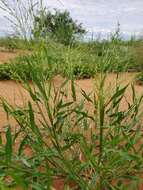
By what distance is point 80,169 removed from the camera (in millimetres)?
1774

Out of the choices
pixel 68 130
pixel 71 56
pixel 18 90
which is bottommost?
→ pixel 18 90

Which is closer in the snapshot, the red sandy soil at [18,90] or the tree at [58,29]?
the tree at [58,29]

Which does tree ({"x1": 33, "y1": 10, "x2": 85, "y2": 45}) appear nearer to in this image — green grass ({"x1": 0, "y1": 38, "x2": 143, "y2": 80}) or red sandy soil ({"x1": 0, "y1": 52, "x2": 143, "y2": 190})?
green grass ({"x1": 0, "y1": 38, "x2": 143, "y2": 80})

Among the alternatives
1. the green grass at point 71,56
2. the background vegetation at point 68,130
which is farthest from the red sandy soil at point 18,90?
the background vegetation at point 68,130

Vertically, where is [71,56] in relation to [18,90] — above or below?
above

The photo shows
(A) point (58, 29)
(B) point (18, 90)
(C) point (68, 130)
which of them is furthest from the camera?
(B) point (18, 90)

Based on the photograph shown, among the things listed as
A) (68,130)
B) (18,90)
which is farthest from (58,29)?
(18,90)

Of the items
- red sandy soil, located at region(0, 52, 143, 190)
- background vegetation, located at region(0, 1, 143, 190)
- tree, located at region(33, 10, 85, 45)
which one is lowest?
red sandy soil, located at region(0, 52, 143, 190)

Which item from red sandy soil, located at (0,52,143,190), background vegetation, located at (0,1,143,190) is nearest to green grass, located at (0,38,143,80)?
background vegetation, located at (0,1,143,190)

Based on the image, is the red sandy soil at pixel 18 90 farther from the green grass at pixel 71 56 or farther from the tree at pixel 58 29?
the tree at pixel 58 29

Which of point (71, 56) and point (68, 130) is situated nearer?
point (71, 56)

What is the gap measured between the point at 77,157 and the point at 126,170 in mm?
300

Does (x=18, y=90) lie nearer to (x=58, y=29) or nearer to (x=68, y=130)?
(x=68, y=130)

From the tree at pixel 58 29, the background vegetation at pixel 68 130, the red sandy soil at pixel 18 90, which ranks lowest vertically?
the red sandy soil at pixel 18 90
